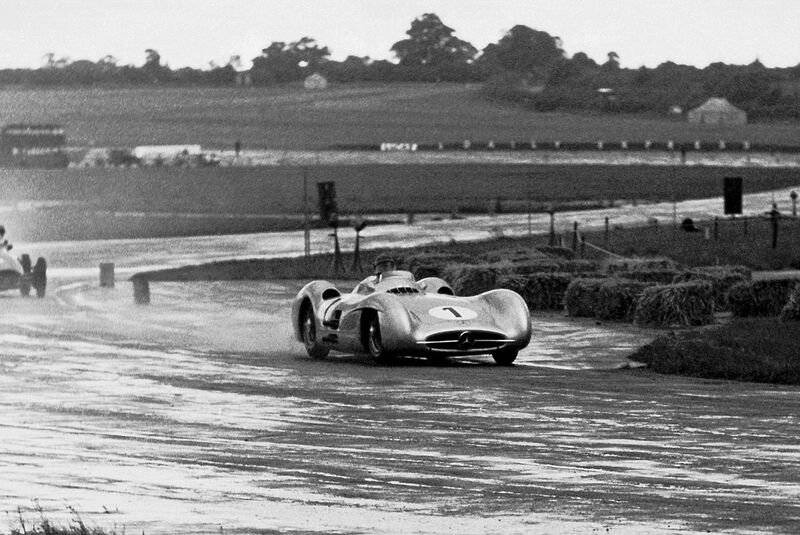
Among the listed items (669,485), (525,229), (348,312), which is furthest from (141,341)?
(525,229)

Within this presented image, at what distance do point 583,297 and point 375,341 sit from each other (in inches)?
277

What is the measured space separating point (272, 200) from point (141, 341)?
233ft

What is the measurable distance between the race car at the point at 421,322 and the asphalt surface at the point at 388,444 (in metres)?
0.26

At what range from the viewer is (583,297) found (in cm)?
2697

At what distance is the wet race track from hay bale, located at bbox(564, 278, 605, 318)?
360 cm

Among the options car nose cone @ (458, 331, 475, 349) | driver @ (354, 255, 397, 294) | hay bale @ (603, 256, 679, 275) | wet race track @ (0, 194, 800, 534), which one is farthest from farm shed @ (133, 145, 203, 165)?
car nose cone @ (458, 331, 475, 349)

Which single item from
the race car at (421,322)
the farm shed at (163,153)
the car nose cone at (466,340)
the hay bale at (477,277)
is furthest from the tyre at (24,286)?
the farm shed at (163,153)

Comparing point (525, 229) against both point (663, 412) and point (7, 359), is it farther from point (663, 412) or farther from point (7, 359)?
point (663, 412)

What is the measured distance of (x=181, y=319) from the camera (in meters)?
28.6

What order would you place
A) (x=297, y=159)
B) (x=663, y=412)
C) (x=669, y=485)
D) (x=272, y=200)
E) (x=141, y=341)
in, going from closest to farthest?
1. (x=669, y=485)
2. (x=663, y=412)
3. (x=141, y=341)
4. (x=272, y=200)
5. (x=297, y=159)

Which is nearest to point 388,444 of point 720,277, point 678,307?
point 678,307

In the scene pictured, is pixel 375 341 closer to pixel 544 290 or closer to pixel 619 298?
pixel 619 298

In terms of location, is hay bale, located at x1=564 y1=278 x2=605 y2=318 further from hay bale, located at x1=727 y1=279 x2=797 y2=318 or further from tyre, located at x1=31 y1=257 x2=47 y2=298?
tyre, located at x1=31 y1=257 x2=47 y2=298

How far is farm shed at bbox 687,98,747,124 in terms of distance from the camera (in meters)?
178
